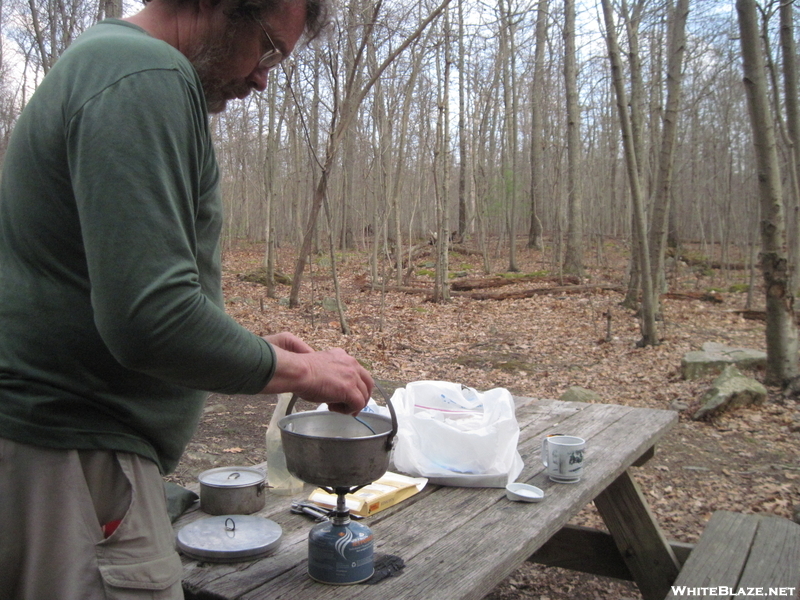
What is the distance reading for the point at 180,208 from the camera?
37.0 inches

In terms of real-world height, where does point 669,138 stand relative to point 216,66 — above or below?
above

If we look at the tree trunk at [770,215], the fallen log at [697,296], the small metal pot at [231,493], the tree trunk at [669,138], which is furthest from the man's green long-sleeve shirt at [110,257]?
the fallen log at [697,296]

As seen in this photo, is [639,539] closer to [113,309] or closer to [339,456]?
[339,456]

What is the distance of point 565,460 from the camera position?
6.88 feet

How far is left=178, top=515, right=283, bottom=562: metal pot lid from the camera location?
1.45 meters

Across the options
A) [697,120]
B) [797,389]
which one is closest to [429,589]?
[797,389]

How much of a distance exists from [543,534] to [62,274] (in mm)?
1351

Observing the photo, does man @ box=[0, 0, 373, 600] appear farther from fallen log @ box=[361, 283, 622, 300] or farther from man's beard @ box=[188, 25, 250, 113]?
fallen log @ box=[361, 283, 622, 300]

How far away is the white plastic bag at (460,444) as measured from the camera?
2053mm

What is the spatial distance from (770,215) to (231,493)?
19.0ft

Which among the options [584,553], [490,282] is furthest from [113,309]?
[490,282]

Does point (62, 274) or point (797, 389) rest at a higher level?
point (62, 274)

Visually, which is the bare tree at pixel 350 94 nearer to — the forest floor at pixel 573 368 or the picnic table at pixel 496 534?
the forest floor at pixel 573 368

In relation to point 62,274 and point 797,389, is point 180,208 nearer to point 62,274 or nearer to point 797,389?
point 62,274
